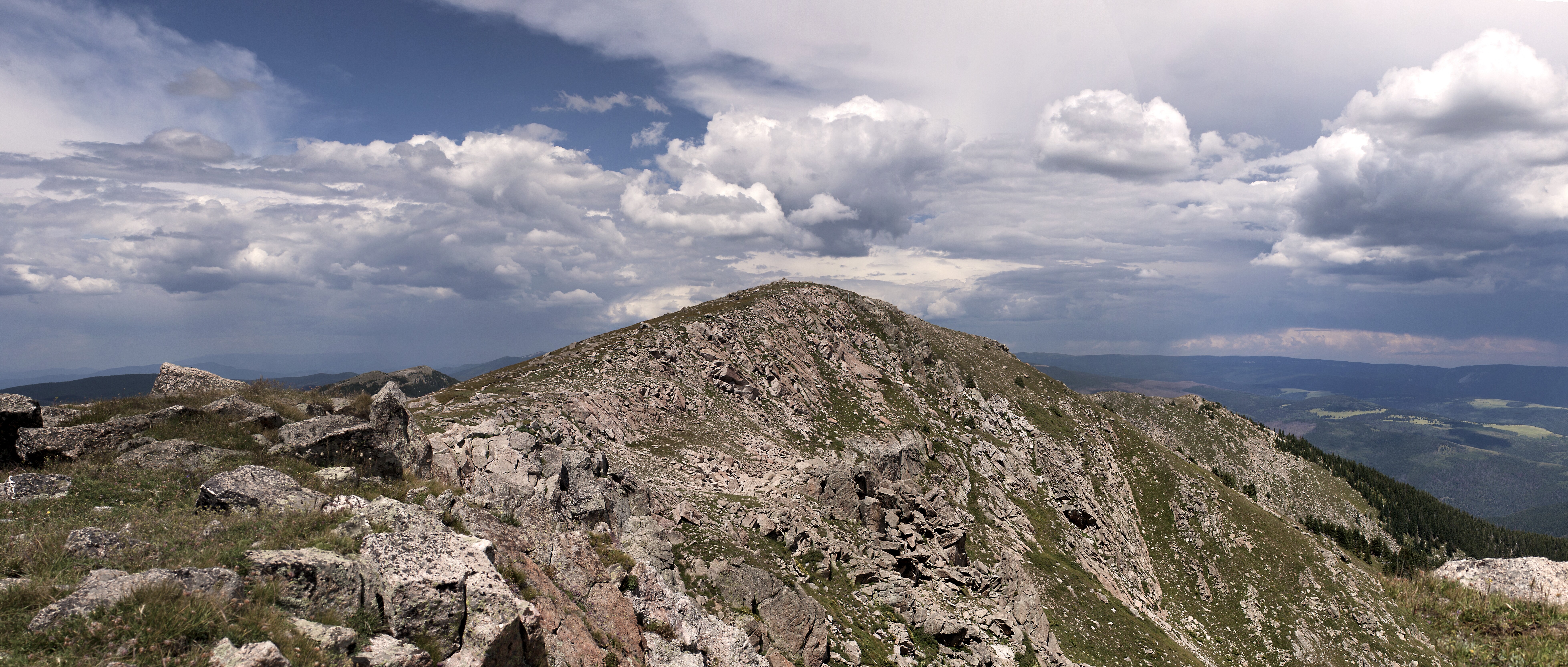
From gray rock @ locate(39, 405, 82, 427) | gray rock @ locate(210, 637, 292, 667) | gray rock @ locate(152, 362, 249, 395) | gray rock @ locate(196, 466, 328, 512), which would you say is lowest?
gray rock @ locate(210, 637, 292, 667)

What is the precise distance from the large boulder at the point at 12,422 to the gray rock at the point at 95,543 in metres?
6.89

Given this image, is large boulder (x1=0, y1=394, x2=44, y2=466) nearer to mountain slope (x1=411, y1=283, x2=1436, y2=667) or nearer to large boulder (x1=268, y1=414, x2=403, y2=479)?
large boulder (x1=268, y1=414, x2=403, y2=479)

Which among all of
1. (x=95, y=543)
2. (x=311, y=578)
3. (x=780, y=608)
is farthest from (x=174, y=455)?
(x=780, y=608)

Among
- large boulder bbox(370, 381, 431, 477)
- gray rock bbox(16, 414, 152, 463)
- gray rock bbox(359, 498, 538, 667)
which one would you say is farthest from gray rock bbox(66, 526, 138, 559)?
large boulder bbox(370, 381, 431, 477)

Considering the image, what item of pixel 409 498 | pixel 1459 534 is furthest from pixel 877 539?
pixel 1459 534

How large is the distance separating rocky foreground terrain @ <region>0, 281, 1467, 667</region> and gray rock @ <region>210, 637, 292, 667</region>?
0.10 ft

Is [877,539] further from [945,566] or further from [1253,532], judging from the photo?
[1253,532]

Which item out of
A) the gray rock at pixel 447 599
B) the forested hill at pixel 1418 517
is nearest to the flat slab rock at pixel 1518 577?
the gray rock at pixel 447 599

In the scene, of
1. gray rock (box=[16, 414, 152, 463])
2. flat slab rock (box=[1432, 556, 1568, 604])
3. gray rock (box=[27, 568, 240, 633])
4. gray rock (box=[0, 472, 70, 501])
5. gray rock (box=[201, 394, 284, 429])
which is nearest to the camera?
gray rock (box=[27, 568, 240, 633])

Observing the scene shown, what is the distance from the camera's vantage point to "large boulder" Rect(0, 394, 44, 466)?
14.4 m

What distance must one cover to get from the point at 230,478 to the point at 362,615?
6153 millimetres

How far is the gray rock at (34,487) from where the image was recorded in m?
12.9

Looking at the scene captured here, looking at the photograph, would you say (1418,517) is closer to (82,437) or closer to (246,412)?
(246,412)

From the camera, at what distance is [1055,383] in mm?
120688
